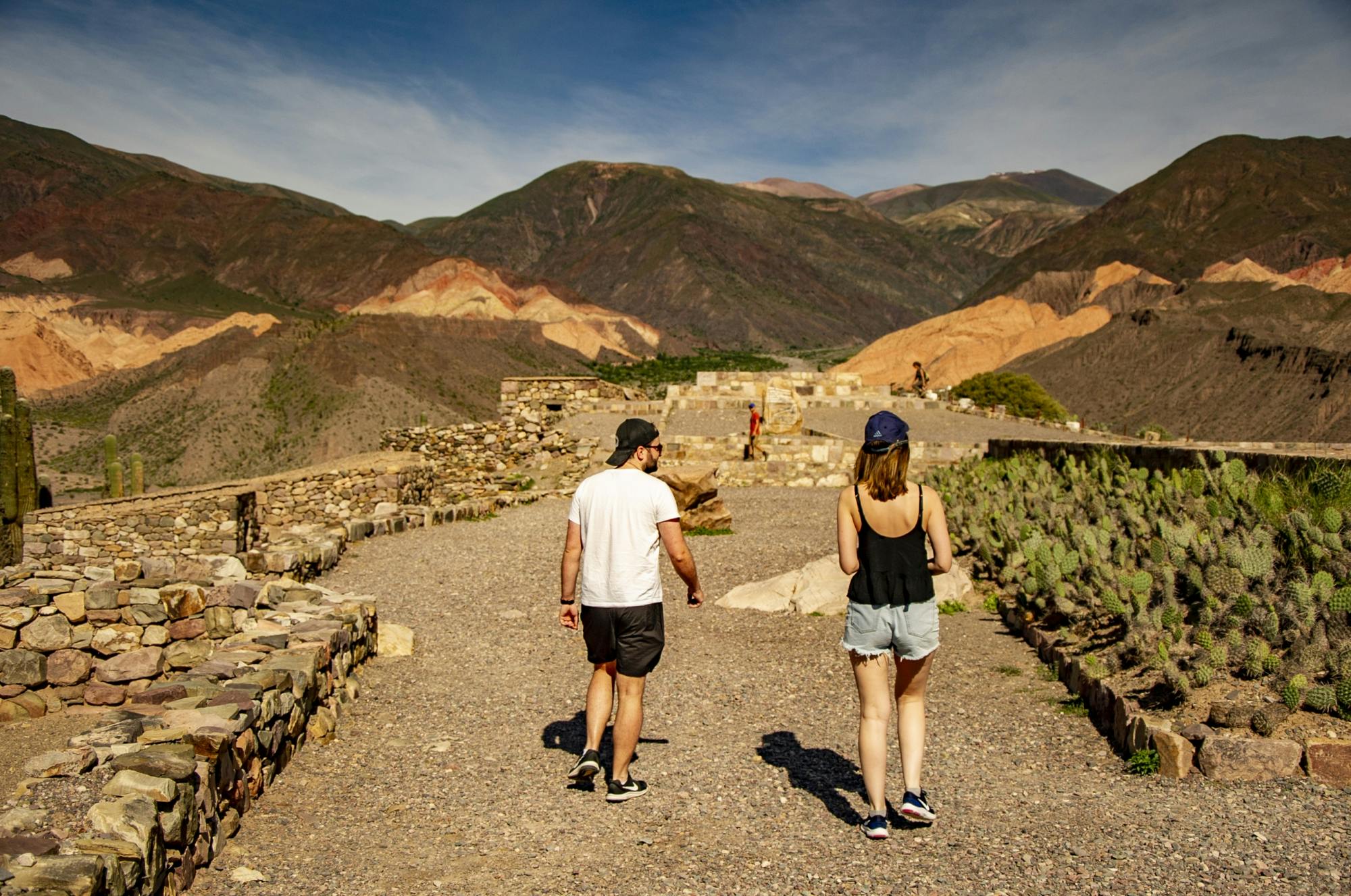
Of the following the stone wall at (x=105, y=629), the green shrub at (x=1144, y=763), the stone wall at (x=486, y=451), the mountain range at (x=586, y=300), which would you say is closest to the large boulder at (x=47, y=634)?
the stone wall at (x=105, y=629)

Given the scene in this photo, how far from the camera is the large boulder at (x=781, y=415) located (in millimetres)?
21733

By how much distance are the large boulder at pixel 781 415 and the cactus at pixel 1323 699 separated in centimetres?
1623

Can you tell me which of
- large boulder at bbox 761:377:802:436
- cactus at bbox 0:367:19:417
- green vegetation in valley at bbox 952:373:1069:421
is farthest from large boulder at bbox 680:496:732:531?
green vegetation in valley at bbox 952:373:1069:421

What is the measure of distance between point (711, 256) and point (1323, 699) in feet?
440

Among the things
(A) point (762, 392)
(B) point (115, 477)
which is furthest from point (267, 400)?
(A) point (762, 392)

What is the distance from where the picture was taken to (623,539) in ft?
16.1

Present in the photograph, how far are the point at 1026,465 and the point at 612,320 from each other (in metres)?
78.4

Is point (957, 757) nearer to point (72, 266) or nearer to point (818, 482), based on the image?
point (818, 482)

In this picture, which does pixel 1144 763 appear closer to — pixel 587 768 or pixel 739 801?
pixel 739 801

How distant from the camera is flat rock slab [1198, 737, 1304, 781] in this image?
488 cm

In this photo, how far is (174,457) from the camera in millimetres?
39562

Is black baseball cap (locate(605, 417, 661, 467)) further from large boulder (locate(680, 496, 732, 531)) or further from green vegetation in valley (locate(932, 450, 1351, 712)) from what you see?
large boulder (locate(680, 496, 732, 531))

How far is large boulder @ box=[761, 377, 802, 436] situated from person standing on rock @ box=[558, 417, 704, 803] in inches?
651

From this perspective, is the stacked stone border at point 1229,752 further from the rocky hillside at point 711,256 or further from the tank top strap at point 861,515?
the rocky hillside at point 711,256
